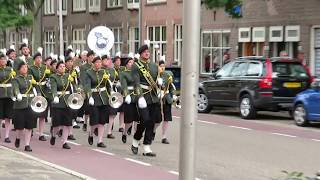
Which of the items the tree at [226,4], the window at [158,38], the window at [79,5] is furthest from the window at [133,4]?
the tree at [226,4]

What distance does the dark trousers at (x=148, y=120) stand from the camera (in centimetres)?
1179

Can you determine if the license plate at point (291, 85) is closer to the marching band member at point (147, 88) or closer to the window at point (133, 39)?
the marching band member at point (147, 88)

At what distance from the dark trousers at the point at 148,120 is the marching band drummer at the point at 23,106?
2043 mm

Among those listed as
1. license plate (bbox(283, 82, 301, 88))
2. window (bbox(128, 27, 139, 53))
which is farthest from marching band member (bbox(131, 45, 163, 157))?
window (bbox(128, 27, 139, 53))

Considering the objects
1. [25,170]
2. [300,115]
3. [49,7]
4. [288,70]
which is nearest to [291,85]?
[288,70]

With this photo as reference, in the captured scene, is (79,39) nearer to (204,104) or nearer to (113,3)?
(113,3)

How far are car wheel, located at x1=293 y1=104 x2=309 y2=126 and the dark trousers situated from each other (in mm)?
6664

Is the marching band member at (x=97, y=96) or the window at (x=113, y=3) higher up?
the window at (x=113, y=3)

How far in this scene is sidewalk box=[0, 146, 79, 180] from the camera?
29.5 feet

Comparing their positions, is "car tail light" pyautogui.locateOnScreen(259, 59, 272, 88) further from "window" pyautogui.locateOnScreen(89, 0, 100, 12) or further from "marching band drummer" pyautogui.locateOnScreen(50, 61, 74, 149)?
"window" pyautogui.locateOnScreen(89, 0, 100, 12)

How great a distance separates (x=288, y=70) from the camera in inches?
774

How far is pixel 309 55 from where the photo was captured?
26.1m

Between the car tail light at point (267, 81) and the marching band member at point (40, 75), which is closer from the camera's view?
the marching band member at point (40, 75)

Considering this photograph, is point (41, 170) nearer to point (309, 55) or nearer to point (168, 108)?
point (168, 108)
